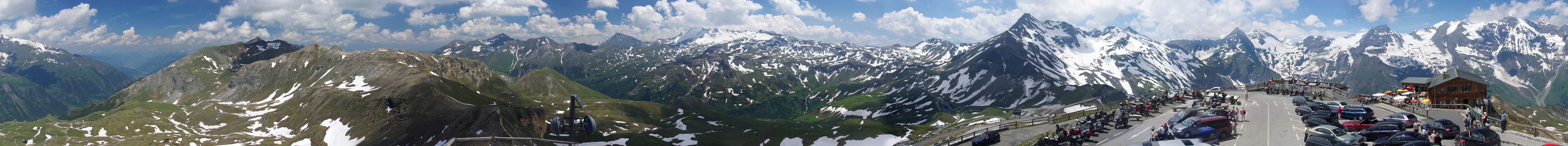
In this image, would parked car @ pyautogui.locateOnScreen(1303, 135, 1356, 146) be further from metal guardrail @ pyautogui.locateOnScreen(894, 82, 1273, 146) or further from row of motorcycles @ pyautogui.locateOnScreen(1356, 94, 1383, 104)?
row of motorcycles @ pyautogui.locateOnScreen(1356, 94, 1383, 104)

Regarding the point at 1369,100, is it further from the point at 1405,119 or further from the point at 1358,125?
the point at 1358,125

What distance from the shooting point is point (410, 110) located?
150500 mm

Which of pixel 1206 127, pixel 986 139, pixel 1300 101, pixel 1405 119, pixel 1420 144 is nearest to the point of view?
pixel 1420 144

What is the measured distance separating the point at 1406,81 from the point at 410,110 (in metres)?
182

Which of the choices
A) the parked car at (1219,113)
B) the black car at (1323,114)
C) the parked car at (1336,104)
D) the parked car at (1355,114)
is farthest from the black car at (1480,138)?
the parked car at (1336,104)

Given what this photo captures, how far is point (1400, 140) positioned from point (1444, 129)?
9.79m

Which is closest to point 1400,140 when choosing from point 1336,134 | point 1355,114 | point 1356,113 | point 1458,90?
point 1336,134

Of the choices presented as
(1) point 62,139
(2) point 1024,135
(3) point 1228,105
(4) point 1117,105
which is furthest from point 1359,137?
(1) point 62,139

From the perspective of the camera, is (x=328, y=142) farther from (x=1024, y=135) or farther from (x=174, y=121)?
(x=1024, y=135)

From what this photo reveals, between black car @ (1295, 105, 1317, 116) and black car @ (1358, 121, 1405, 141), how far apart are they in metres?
12.7

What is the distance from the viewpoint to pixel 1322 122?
6419 centimetres

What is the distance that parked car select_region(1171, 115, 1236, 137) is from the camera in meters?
58.7

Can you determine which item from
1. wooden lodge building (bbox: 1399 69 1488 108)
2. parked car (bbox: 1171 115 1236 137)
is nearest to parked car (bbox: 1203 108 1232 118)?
parked car (bbox: 1171 115 1236 137)

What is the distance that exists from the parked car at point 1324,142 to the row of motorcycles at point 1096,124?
55.7 feet
